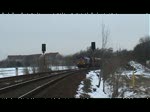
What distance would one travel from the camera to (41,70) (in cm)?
4219

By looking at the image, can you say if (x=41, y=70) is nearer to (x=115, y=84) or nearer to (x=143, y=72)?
(x=143, y=72)
